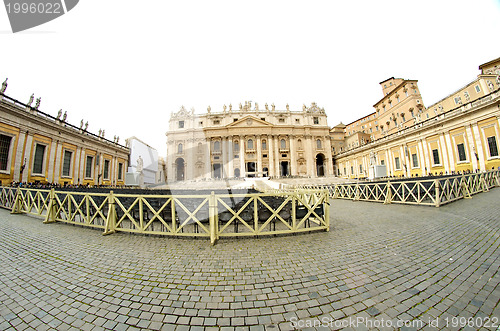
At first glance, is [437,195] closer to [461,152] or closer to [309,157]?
[461,152]

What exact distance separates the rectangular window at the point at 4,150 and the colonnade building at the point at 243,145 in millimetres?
25146

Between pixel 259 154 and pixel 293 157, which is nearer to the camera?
pixel 259 154

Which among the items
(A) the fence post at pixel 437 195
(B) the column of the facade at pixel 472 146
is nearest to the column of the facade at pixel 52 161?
(A) the fence post at pixel 437 195

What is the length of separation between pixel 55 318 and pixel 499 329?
14.4 ft

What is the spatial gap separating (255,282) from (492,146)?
24934mm

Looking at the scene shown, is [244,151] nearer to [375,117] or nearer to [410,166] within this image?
[410,166]

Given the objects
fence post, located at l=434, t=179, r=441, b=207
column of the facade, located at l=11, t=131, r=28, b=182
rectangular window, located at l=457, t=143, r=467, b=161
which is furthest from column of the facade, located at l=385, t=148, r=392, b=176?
column of the facade, located at l=11, t=131, r=28, b=182

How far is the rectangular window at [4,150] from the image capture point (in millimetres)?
13951

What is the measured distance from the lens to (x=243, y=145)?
132 ft

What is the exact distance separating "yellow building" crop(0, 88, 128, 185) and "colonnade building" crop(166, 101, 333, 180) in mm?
16638

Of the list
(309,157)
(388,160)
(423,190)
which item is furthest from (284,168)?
(423,190)

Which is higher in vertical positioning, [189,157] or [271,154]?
[189,157]

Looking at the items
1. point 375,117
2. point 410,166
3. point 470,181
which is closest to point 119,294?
point 470,181

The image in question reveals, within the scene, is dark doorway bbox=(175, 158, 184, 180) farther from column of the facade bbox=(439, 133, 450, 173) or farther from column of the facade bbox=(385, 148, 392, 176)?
column of the facade bbox=(439, 133, 450, 173)
